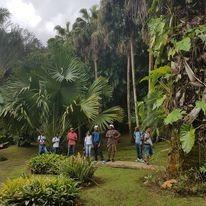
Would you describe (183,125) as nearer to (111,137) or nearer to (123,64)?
(111,137)

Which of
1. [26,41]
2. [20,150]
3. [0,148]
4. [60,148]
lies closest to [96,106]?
[60,148]

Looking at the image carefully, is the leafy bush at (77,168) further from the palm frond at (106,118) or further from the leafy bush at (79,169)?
the palm frond at (106,118)

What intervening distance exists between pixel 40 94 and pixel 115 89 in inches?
464

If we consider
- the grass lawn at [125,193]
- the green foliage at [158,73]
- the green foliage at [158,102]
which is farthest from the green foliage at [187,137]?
the green foliage at [158,73]

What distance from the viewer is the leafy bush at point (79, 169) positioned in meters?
13.5

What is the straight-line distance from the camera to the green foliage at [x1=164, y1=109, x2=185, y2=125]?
11570mm

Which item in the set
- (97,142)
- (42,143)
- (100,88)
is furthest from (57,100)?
(97,142)

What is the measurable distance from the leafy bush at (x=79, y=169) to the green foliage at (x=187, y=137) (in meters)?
3.20

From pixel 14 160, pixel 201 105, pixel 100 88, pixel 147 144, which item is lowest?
pixel 14 160

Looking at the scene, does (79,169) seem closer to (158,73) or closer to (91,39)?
(158,73)

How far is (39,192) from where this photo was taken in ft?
37.1

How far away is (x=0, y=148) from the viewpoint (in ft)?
93.5

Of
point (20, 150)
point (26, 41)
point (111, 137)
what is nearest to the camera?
point (111, 137)

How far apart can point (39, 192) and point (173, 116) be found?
12.2ft
